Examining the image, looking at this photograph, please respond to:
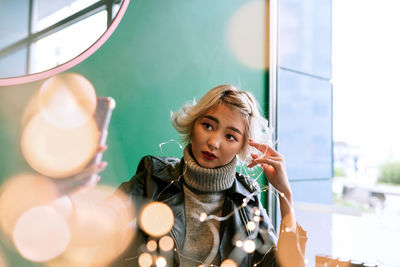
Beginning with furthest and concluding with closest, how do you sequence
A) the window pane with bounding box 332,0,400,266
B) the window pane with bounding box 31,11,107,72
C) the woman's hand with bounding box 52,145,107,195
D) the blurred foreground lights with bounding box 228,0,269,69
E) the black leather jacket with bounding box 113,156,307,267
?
the blurred foreground lights with bounding box 228,0,269,69, the window pane with bounding box 332,0,400,266, the black leather jacket with bounding box 113,156,307,267, the window pane with bounding box 31,11,107,72, the woman's hand with bounding box 52,145,107,195

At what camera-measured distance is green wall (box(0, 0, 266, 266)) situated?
3.11 feet

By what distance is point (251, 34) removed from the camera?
172 cm

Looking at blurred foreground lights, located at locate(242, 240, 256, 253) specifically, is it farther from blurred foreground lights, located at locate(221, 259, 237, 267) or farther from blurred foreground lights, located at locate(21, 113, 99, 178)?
blurred foreground lights, located at locate(21, 113, 99, 178)

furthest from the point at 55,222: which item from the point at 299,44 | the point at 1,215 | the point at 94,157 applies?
the point at 299,44

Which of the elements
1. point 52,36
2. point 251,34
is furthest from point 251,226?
point 251,34

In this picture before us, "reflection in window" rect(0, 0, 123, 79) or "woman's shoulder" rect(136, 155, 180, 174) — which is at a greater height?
"reflection in window" rect(0, 0, 123, 79)

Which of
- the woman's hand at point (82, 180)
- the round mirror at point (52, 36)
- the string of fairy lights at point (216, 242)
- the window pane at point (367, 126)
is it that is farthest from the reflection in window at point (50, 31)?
the window pane at point (367, 126)

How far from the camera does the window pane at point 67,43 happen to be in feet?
2.13

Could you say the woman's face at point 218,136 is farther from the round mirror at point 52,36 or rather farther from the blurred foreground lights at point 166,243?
the round mirror at point 52,36

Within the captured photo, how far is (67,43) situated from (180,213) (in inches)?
19.7

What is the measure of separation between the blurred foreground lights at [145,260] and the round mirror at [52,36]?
Answer: 1.59 feet

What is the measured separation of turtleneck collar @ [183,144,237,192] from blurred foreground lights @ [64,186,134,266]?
17 centimetres

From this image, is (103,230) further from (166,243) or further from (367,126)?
(367,126)

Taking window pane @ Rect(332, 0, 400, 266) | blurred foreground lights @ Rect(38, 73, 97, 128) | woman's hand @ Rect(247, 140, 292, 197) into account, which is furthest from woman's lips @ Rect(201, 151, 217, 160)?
window pane @ Rect(332, 0, 400, 266)
